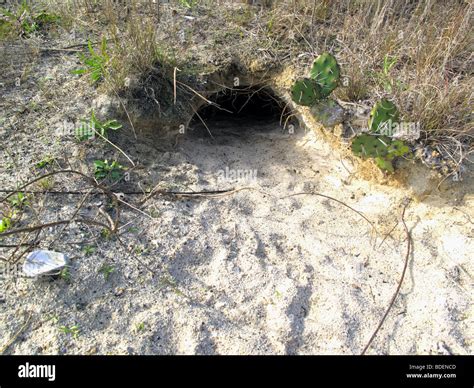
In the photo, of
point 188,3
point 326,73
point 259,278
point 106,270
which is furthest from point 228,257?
point 188,3

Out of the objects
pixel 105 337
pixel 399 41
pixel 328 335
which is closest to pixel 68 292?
pixel 105 337

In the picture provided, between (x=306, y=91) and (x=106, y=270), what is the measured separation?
1.54 m

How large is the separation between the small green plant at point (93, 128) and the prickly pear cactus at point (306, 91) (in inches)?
43.8

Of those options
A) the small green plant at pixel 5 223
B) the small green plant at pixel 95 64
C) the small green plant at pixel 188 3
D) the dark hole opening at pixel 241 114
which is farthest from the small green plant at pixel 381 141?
the small green plant at pixel 5 223

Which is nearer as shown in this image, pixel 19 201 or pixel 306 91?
pixel 19 201

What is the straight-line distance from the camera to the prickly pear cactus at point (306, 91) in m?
2.49

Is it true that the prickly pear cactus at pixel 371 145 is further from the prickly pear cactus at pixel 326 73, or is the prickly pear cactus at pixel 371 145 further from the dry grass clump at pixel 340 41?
the prickly pear cactus at pixel 326 73

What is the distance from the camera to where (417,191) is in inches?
94.6

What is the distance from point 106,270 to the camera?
2018 mm

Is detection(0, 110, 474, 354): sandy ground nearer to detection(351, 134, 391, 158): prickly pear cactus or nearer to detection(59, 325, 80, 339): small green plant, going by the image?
detection(59, 325, 80, 339): small green plant

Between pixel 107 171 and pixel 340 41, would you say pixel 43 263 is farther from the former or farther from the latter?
pixel 340 41

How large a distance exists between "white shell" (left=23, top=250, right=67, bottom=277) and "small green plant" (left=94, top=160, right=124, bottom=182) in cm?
57
